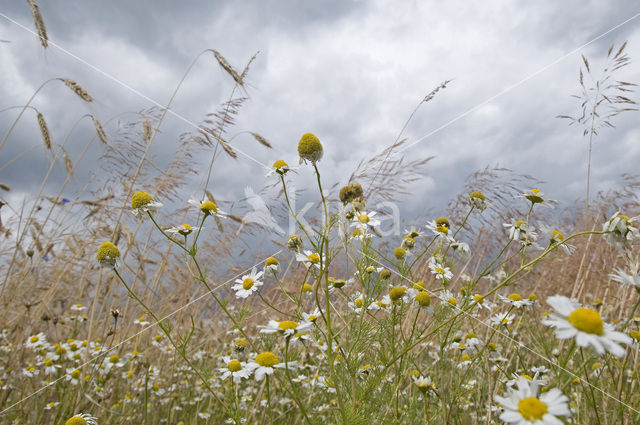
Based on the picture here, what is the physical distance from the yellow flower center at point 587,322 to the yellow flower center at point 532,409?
0.14m

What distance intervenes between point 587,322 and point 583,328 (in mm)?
12

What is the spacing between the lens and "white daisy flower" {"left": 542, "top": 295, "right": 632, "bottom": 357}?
1.95 feet

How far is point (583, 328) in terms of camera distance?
620 mm

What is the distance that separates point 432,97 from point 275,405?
1915 millimetres

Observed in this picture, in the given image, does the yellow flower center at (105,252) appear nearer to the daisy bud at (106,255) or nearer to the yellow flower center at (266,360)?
the daisy bud at (106,255)

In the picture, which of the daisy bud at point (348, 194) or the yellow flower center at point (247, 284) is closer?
the daisy bud at point (348, 194)

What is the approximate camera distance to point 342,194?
1.21m

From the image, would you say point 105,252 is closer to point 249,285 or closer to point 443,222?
point 249,285

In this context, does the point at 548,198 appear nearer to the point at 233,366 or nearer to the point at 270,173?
the point at 270,173

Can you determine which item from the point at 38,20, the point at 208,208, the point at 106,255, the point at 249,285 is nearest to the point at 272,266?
the point at 249,285

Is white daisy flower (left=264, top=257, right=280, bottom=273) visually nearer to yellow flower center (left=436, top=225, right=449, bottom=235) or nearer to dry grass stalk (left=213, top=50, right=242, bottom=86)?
yellow flower center (left=436, top=225, right=449, bottom=235)

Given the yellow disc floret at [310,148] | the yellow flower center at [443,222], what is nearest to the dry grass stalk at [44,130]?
the yellow disc floret at [310,148]

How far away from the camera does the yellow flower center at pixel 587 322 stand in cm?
62

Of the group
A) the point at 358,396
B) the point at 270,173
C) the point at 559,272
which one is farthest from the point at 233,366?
the point at 559,272
